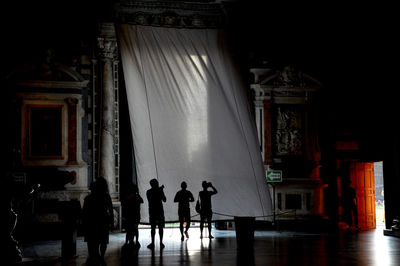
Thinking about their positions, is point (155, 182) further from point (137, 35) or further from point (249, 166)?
point (137, 35)

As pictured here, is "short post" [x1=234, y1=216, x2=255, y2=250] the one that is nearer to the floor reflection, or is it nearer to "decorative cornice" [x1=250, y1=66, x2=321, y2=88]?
the floor reflection

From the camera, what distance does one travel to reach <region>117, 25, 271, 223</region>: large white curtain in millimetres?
7344

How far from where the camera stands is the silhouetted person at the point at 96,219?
7.21 meters

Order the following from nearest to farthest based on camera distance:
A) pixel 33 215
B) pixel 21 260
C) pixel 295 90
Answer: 1. pixel 21 260
2. pixel 33 215
3. pixel 295 90

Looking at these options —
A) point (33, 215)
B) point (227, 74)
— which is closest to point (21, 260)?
point (227, 74)

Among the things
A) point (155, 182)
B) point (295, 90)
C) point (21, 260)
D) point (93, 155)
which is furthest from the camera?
point (295, 90)

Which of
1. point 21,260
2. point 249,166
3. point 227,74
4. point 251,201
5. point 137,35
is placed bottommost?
point 21,260

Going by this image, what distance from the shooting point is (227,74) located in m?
7.70

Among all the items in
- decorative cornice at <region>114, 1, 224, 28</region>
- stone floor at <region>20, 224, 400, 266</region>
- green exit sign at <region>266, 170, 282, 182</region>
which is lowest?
stone floor at <region>20, 224, 400, 266</region>

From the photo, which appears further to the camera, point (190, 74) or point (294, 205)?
point (294, 205)

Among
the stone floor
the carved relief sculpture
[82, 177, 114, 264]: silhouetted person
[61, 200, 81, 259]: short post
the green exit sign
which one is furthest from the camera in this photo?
the carved relief sculpture

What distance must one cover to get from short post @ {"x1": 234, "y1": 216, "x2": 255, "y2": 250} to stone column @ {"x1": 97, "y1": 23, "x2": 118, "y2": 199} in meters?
6.65

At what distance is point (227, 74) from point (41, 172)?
8287mm

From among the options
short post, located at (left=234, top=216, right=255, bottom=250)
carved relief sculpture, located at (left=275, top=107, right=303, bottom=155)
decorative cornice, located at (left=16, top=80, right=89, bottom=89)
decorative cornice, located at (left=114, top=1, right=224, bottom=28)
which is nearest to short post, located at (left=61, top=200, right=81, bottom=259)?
short post, located at (left=234, top=216, right=255, bottom=250)
